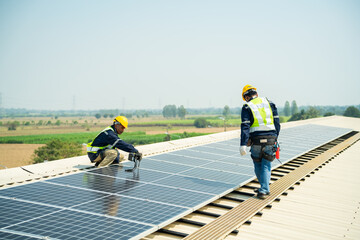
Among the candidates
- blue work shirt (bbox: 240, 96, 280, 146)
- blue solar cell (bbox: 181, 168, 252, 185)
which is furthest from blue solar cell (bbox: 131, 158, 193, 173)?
blue work shirt (bbox: 240, 96, 280, 146)

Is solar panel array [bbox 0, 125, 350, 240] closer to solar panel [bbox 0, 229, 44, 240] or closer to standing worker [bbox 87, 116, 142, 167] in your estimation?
solar panel [bbox 0, 229, 44, 240]

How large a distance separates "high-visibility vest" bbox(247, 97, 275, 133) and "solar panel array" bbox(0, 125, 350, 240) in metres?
1.38

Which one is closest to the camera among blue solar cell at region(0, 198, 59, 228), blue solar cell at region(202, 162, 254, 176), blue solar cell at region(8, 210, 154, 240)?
blue solar cell at region(8, 210, 154, 240)

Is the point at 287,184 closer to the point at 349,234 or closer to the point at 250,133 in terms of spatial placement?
the point at 250,133

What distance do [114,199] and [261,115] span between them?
11.6ft

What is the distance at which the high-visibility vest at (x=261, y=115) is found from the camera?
7730 mm

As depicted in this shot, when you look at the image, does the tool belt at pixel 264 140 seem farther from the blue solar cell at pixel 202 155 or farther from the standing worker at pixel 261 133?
the blue solar cell at pixel 202 155

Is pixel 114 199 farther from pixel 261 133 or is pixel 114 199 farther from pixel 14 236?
pixel 261 133

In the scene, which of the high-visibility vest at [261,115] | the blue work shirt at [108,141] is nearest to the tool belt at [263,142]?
the high-visibility vest at [261,115]

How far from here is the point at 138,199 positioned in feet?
20.8

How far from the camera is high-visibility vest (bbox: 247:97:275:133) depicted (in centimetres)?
773

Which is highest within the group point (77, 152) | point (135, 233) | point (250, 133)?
point (250, 133)

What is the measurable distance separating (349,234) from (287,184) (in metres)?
2.94

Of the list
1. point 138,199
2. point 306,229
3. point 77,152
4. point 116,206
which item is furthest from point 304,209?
point 77,152
